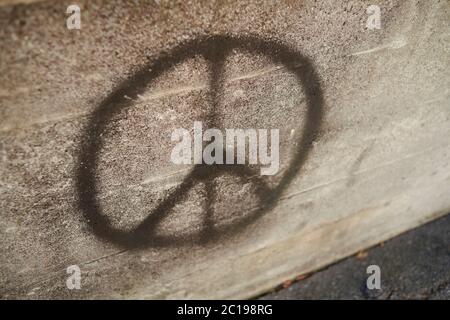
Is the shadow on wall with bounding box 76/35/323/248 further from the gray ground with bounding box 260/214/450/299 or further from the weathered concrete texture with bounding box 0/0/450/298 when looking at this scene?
the gray ground with bounding box 260/214/450/299

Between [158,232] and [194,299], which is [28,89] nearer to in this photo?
[158,232]

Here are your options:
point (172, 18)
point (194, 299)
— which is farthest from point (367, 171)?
point (172, 18)

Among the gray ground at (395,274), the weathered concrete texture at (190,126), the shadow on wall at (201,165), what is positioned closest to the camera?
the weathered concrete texture at (190,126)

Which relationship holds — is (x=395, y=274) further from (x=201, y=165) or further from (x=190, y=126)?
(x=190, y=126)

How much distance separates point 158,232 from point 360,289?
1656mm

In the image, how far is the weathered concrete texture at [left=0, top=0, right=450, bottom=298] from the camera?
116cm

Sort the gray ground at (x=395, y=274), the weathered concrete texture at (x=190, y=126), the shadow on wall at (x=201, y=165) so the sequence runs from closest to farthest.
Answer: the weathered concrete texture at (x=190, y=126)
the shadow on wall at (x=201, y=165)
the gray ground at (x=395, y=274)

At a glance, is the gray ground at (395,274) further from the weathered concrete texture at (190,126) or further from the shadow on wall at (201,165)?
the shadow on wall at (201,165)

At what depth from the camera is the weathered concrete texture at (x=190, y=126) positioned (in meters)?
1.16

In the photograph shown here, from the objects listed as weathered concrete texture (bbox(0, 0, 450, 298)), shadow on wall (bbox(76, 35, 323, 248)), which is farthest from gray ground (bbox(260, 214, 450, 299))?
shadow on wall (bbox(76, 35, 323, 248))

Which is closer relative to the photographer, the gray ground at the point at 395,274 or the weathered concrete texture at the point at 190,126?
the weathered concrete texture at the point at 190,126

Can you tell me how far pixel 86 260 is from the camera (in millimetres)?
1744

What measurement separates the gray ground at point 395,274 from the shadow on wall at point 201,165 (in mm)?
990

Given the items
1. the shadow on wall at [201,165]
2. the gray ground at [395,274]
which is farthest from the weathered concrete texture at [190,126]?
the gray ground at [395,274]
